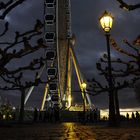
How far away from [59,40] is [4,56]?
40343 mm

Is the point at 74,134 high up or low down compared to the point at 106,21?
down

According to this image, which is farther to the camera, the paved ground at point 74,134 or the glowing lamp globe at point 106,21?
the glowing lamp globe at point 106,21

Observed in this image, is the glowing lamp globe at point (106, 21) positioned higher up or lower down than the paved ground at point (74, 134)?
higher up

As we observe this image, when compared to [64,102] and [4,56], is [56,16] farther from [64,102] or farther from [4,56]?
[4,56]

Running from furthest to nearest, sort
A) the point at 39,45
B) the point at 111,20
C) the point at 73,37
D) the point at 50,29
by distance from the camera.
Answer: the point at 73,37
the point at 50,29
the point at 39,45
the point at 111,20

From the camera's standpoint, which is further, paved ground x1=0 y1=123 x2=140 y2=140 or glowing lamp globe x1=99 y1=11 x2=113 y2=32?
glowing lamp globe x1=99 y1=11 x2=113 y2=32

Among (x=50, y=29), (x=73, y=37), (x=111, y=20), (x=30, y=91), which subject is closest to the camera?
(x=111, y=20)

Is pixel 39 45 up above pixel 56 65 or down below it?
below

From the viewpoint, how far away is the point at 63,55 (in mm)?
53625

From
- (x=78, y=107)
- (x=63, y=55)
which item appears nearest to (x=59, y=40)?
(x=63, y=55)

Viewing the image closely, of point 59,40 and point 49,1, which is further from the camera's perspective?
point 59,40

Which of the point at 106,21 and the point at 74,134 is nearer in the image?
the point at 74,134

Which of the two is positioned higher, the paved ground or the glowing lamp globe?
the glowing lamp globe

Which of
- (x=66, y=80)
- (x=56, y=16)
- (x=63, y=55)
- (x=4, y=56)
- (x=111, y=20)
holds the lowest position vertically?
(x=4, y=56)
